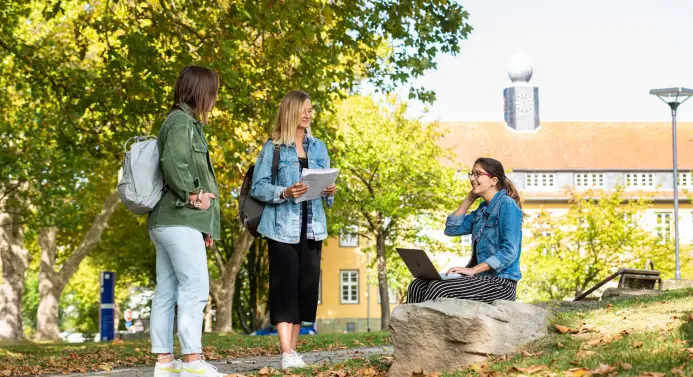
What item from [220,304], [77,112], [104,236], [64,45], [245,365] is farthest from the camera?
[104,236]

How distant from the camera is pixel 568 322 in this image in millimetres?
7891

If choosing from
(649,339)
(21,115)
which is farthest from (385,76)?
(21,115)

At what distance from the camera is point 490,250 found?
7578 millimetres

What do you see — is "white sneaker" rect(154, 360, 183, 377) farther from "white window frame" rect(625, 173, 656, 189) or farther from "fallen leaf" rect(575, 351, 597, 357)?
"white window frame" rect(625, 173, 656, 189)

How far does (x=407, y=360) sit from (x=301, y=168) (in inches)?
79.9

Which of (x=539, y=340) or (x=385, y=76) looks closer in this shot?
(x=539, y=340)

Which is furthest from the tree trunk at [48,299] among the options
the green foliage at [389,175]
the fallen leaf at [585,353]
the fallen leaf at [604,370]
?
the fallen leaf at [604,370]

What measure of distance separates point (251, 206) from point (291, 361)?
4.20ft

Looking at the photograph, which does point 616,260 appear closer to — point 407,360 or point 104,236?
point 104,236

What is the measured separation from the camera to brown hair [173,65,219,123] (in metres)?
6.95

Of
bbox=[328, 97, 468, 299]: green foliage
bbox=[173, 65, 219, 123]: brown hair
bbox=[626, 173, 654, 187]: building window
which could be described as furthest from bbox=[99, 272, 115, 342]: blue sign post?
bbox=[626, 173, 654, 187]: building window

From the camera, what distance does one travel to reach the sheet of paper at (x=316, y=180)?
25.5 ft

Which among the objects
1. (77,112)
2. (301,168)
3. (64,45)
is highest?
(64,45)

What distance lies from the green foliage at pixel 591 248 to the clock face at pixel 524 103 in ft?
105
